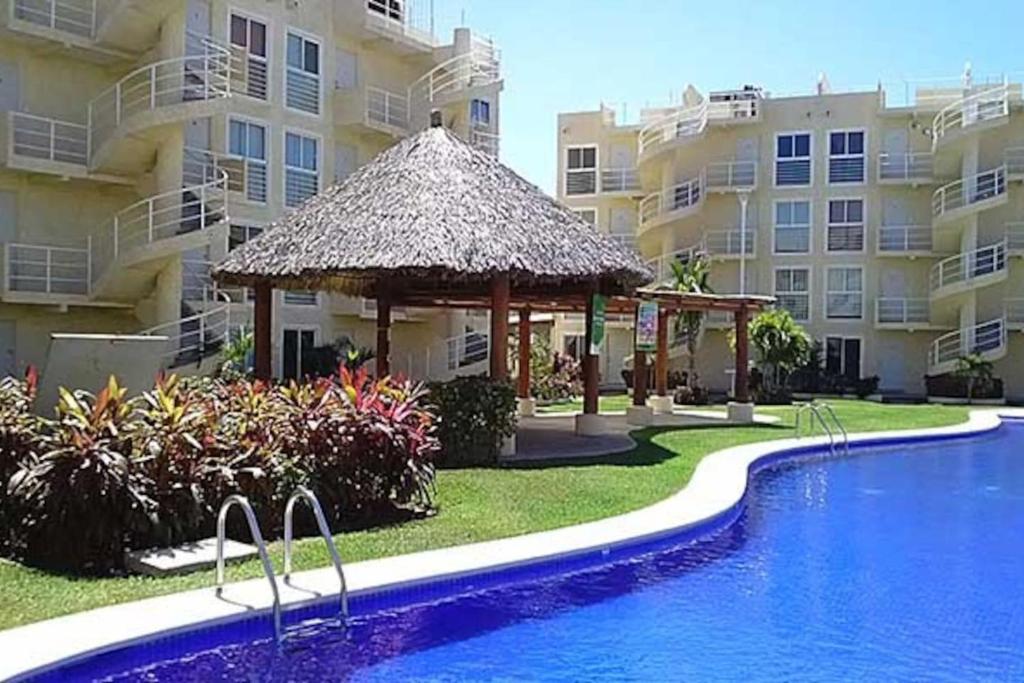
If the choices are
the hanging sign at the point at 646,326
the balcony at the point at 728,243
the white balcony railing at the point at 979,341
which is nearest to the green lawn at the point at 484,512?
the hanging sign at the point at 646,326

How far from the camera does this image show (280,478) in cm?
1045

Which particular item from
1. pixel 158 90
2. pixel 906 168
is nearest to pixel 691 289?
pixel 906 168

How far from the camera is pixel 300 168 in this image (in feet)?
94.4

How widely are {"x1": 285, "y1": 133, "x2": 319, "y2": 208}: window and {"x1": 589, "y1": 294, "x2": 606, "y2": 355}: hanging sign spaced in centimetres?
1221

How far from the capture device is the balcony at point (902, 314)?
132 feet

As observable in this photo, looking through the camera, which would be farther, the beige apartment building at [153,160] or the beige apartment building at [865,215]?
the beige apartment building at [865,215]

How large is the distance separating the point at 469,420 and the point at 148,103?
1384 cm

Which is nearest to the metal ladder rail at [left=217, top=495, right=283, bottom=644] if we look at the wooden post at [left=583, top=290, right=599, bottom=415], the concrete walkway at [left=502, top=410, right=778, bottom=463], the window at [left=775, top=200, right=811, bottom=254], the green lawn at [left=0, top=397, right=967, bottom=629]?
the green lawn at [left=0, top=397, right=967, bottom=629]

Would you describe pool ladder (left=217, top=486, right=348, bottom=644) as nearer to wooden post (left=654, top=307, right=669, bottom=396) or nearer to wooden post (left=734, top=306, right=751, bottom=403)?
wooden post (left=654, top=307, right=669, bottom=396)

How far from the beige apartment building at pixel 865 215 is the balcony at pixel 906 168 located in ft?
0.17

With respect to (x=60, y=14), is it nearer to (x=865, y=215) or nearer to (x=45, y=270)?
(x=45, y=270)

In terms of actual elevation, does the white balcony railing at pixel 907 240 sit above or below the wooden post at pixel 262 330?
above

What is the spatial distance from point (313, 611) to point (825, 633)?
13.1 feet

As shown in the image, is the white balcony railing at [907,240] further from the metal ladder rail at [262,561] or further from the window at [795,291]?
the metal ladder rail at [262,561]
